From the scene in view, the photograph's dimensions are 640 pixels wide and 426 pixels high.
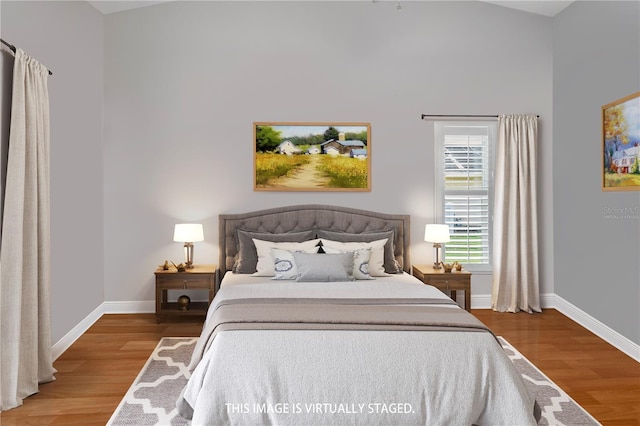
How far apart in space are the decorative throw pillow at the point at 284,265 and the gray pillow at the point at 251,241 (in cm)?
37

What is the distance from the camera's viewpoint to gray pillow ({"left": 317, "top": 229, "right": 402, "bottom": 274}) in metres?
4.48

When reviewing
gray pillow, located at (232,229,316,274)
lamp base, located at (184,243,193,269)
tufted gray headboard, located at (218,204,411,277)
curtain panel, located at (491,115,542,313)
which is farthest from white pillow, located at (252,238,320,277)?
curtain panel, located at (491,115,542,313)

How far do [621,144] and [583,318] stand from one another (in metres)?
1.69

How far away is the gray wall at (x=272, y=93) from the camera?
473 centimetres

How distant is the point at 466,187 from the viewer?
4969mm

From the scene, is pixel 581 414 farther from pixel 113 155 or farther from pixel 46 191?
pixel 113 155

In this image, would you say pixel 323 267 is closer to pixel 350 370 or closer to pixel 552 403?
pixel 350 370

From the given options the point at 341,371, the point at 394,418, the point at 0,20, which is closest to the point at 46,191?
the point at 0,20

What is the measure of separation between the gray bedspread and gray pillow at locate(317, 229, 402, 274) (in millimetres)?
1866

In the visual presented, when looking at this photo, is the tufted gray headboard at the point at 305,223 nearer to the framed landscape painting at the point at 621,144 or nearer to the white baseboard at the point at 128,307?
the white baseboard at the point at 128,307

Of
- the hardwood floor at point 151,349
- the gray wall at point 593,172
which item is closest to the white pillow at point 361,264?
the hardwood floor at point 151,349

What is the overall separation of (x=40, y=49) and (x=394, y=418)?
139 inches

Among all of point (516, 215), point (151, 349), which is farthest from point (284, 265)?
point (516, 215)

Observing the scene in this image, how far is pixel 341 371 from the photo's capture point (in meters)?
2.35
